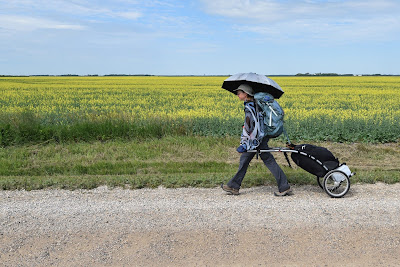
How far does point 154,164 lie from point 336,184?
4.42 meters

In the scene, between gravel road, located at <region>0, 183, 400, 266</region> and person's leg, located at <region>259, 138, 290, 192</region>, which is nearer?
gravel road, located at <region>0, 183, 400, 266</region>

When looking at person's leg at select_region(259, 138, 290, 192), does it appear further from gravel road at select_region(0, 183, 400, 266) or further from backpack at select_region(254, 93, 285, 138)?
backpack at select_region(254, 93, 285, 138)

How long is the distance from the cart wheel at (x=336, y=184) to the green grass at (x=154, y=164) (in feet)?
2.39

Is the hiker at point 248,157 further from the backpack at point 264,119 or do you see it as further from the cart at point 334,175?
the cart at point 334,175

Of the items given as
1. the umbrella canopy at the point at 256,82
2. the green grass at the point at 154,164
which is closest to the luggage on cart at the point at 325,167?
the green grass at the point at 154,164

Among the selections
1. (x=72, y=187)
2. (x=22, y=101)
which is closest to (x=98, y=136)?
(x=72, y=187)

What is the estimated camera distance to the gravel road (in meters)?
4.26

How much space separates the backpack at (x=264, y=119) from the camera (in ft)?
20.0

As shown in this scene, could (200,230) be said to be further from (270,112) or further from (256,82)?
(256,82)

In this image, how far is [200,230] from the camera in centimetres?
487

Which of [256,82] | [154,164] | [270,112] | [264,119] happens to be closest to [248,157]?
[264,119]

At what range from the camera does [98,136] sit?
12133mm

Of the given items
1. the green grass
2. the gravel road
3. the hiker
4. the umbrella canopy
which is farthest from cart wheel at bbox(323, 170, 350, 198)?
the umbrella canopy

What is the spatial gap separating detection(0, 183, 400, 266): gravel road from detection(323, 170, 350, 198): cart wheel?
0.44 feet
